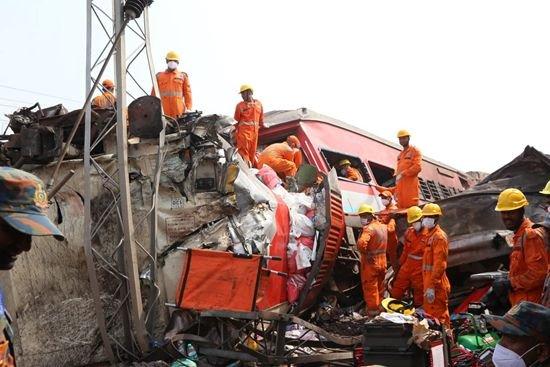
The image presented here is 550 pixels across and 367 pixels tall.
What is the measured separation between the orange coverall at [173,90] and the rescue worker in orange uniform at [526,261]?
5263 millimetres

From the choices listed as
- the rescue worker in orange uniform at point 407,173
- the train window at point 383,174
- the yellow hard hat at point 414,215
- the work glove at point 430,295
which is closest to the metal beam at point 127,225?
the work glove at point 430,295

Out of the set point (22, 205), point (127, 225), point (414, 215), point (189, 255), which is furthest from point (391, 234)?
point (22, 205)

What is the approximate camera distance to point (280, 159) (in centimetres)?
843

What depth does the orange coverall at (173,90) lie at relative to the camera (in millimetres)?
8656

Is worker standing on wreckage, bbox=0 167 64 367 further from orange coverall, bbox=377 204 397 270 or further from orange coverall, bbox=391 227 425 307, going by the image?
orange coverall, bbox=377 204 397 270

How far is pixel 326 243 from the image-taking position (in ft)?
22.0

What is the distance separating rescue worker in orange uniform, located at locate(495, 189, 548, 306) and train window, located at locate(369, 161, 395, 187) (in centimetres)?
617

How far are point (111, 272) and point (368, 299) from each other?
10.8 ft

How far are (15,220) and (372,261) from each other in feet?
20.1

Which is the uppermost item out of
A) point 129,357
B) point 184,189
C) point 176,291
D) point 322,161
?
point 322,161

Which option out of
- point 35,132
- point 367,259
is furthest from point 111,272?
point 367,259

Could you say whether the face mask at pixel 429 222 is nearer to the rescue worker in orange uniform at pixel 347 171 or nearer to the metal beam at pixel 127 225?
the rescue worker in orange uniform at pixel 347 171

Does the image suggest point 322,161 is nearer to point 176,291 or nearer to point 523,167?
point 523,167

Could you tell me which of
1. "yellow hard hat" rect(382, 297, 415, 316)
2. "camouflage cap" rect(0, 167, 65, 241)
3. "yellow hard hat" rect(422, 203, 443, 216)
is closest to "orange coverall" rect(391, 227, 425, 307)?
"yellow hard hat" rect(422, 203, 443, 216)
